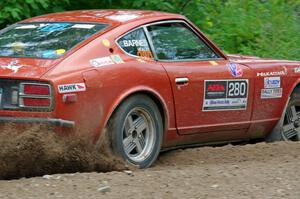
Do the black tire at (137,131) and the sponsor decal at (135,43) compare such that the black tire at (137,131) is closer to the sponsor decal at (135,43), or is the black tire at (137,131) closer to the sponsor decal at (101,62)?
the sponsor decal at (101,62)

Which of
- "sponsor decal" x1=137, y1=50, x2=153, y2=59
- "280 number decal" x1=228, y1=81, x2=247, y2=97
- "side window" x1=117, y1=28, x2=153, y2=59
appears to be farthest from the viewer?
"280 number decal" x1=228, y1=81, x2=247, y2=97

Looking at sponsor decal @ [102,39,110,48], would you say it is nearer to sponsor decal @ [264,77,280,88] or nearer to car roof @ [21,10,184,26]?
car roof @ [21,10,184,26]

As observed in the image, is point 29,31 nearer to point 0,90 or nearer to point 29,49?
point 29,49

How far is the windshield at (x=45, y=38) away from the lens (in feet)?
21.0

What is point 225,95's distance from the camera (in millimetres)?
7363

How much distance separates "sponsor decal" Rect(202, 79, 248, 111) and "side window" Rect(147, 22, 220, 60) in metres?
0.37

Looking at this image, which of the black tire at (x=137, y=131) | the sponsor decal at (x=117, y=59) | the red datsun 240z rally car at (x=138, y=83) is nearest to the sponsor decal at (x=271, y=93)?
the red datsun 240z rally car at (x=138, y=83)

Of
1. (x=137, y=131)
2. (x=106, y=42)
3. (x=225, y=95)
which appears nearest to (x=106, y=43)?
(x=106, y=42)

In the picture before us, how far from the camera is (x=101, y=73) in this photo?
6.15 meters

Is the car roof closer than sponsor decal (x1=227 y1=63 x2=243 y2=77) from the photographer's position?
Yes

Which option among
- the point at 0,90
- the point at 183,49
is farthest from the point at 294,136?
the point at 0,90

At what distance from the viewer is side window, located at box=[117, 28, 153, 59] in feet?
21.9

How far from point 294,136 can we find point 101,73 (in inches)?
126

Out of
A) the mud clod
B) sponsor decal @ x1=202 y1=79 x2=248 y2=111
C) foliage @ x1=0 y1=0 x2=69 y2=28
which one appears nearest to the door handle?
sponsor decal @ x1=202 y1=79 x2=248 y2=111
